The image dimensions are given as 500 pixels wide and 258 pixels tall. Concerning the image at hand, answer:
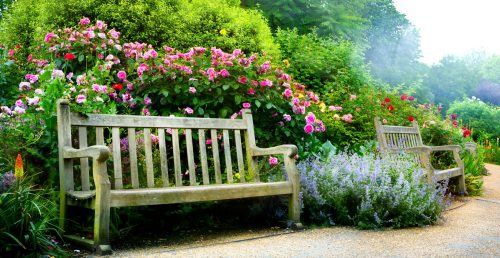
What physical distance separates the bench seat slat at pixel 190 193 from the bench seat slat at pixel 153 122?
2.08 feet

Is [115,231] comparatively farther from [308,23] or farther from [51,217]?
[308,23]

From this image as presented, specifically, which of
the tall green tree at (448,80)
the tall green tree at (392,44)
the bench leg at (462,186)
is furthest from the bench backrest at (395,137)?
the tall green tree at (448,80)

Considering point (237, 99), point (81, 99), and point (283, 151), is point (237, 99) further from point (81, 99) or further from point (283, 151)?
point (81, 99)

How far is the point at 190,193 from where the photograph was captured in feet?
13.5

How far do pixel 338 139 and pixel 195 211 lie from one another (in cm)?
328

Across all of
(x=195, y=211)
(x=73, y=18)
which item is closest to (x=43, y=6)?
(x=73, y=18)

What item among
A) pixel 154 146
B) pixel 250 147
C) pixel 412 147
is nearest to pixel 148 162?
pixel 154 146

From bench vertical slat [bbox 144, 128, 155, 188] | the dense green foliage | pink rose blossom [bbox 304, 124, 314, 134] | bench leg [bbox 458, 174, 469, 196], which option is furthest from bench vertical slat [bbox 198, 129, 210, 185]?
the dense green foliage

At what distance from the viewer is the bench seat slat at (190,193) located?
149 inches

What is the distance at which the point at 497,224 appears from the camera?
545cm

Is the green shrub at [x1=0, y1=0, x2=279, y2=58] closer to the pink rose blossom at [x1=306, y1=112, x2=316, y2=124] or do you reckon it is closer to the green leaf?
the green leaf

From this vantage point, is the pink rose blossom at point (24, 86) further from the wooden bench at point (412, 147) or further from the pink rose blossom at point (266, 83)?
the wooden bench at point (412, 147)

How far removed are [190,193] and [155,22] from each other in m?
4.02

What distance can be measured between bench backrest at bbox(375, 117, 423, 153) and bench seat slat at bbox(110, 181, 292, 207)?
231 centimetres
